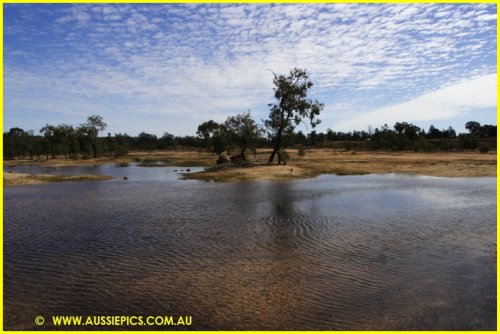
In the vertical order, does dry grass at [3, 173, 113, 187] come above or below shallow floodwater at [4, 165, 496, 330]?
above

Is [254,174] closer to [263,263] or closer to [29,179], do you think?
Result: [29,179]

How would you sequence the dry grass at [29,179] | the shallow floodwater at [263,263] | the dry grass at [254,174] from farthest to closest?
the dry grass at [254,174] → the dry grass at [29,179] → the shallow floodwater at [263,263]

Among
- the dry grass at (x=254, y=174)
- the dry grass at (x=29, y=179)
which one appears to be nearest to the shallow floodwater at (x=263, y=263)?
the dry grass at (x=29, y=179)

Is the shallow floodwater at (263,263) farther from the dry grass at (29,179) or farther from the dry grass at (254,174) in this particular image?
the dry grass at (254,174)

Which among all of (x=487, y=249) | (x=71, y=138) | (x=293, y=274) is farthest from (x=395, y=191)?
(x=71, y=138)

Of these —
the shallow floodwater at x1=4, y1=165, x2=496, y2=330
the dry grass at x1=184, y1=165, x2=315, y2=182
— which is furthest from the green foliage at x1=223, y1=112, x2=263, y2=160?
the shallow floodwater at x1=4, y1=165, x2=496, y2=330

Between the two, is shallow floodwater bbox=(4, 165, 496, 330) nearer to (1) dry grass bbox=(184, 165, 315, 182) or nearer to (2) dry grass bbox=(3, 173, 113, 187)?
(2) dry grass bbox=(3, 173, 113, 187)

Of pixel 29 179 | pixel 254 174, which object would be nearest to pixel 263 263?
pixel 254 174

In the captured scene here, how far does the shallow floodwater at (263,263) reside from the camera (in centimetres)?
931

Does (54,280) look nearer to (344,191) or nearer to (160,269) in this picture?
(160,269)

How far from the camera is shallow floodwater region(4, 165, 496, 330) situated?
931 centimetres

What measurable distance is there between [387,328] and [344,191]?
23169 mm

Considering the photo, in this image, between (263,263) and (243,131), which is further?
(243,131)

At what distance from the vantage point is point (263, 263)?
1300 centimetres
